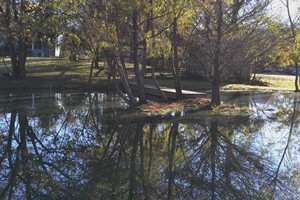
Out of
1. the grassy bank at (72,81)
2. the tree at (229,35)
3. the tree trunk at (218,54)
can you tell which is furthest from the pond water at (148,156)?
the grassy bank at (72,81)

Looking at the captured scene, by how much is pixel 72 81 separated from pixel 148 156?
21.6 m

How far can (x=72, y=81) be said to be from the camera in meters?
29.0

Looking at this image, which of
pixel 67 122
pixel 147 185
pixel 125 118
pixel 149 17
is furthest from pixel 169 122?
pixel 147 185

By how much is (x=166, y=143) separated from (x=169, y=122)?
3.41 metres

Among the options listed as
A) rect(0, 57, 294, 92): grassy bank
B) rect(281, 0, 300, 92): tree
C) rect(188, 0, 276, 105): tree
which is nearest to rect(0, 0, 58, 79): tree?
rect(0, 57, 294, 92): grassy bank

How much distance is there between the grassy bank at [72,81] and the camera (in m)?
27.6

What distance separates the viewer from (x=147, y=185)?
→ 6.39 m

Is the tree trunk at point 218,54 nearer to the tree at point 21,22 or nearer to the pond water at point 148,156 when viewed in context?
→ the pond water at point 148,156

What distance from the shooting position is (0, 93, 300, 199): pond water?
622cm

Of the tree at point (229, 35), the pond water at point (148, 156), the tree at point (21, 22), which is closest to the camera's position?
the pond water at point (148, 156)

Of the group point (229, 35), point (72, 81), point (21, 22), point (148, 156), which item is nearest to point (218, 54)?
point (229, 35)

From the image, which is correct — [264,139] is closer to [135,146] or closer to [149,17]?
[135,146]

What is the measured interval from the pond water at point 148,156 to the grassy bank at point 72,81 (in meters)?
13.3

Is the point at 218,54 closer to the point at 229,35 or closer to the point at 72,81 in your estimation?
the point at 229,35
